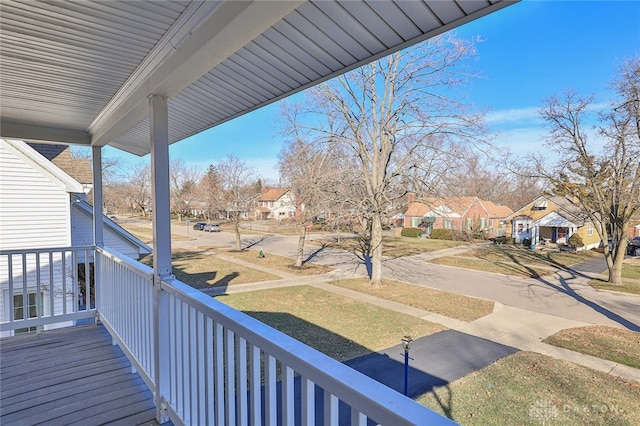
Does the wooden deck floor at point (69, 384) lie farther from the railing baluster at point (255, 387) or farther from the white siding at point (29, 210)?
the white siding at point (29, 210)

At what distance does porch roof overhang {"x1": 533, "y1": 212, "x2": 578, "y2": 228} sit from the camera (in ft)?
81.9

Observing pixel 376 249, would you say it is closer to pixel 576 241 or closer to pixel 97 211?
pixel 97 211

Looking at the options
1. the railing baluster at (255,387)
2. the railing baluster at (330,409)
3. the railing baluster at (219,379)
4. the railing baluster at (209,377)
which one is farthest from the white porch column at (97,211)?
the railing baluster at (330,409)

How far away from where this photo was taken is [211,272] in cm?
1373

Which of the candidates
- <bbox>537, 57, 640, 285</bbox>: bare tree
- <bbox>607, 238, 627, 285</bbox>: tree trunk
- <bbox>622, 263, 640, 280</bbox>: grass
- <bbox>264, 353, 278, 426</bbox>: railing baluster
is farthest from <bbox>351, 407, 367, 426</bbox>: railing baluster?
<bbox>622, 263, 640, 280</bbox>: grass

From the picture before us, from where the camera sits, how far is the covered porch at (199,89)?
3.84ft

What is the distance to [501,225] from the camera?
32531 millimetres

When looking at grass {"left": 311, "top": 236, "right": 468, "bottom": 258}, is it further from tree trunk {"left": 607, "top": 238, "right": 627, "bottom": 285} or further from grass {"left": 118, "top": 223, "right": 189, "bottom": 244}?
grass {"left": 118, "top": 223, "right": 189, "bottom": 244}

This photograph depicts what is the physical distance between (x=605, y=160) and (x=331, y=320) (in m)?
12.0

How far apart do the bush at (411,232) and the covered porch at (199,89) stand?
2909 centimetres

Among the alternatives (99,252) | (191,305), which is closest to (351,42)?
(191,305)

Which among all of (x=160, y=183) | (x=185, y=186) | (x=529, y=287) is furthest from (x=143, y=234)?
(x=160, y=183)

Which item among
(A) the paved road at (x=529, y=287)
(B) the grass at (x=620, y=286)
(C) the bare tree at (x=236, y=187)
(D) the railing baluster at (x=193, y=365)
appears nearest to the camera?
(D) the railing baluster at (x=193, y=365)

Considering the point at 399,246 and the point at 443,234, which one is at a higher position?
the point at 443,234
